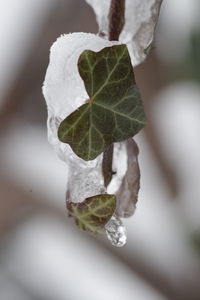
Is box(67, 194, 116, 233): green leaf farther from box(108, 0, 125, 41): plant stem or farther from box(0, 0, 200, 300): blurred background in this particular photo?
box(0, 0, 200, 300): blurred background

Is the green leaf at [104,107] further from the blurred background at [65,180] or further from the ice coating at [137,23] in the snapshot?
the blurred background at [65,180]

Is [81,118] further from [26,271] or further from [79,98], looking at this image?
[26,271]

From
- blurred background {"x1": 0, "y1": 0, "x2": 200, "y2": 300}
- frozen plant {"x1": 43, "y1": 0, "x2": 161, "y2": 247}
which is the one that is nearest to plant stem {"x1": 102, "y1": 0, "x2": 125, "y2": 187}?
frozen plant {"x1": 43, "y1": 0, "x2": 161, "y2": 247}

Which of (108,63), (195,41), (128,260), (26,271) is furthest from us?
(26,271)

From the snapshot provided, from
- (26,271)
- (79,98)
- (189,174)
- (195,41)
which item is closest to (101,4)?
(79,98)

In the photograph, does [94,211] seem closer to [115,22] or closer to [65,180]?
[115,22]

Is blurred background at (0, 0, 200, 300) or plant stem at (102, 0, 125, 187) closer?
plant stem at (102, 0, 125, 187)

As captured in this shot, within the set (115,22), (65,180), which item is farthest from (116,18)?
(65,180)
